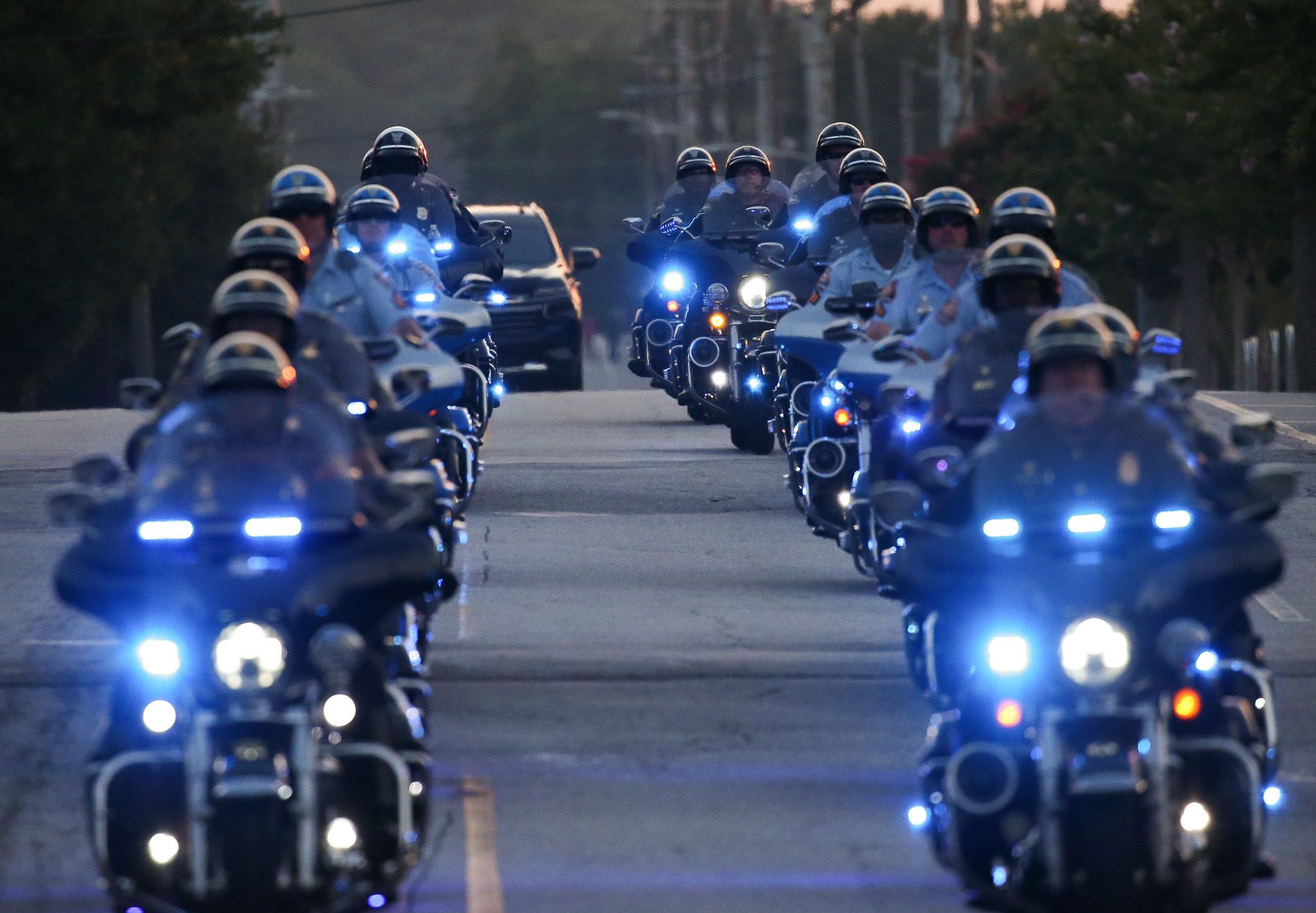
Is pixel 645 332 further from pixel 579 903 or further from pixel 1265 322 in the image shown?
pixel 1265 322

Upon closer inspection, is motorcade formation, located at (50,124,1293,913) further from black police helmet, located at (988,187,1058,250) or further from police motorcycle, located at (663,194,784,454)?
police motorcycle, located at (663,194,784,454)

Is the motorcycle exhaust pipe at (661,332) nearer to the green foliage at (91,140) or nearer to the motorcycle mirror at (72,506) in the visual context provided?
the motorcycle mirror at (72,506)

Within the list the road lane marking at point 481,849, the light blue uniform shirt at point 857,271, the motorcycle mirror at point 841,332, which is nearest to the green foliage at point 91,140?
the light blue uniform shirt at point 857,271

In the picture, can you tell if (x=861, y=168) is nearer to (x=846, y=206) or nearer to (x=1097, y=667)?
(x=846, y=206)

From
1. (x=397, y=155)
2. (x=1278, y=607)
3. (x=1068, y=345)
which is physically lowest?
(x=1278, y=607)

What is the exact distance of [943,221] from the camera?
1381cm

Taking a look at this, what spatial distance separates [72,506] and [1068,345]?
2669 mm

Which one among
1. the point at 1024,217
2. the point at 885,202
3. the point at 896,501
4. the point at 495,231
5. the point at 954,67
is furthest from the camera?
the point at 954,67

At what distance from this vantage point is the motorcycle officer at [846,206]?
1861 centimetres

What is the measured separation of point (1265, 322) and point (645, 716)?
45900 millimetres

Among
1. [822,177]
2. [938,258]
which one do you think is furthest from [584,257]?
[938,258]

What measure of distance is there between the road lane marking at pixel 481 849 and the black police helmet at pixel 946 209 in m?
4.47

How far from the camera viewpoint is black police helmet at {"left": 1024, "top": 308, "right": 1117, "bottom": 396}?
8.30 meters

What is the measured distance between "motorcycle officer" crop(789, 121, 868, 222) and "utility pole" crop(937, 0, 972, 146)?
32107mm
